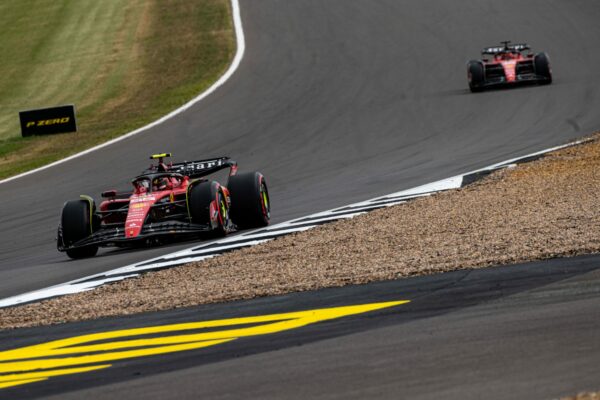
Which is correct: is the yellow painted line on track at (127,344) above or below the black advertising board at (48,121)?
below

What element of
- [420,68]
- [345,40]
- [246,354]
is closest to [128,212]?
[246,354]

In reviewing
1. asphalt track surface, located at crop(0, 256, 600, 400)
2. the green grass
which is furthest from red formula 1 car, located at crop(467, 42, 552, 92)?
asphalt track surface, located at crop(0, 256, 600, 400)

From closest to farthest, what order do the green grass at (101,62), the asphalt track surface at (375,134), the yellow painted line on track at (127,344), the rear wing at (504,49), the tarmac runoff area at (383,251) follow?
the asphalt track surface at (375,134) < the yellow painted line on track at (127,344) < the tarmac runoff area at (383,251) < the green grass at (101,62) < the rear wing at (504,49)

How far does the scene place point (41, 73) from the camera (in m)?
38.9

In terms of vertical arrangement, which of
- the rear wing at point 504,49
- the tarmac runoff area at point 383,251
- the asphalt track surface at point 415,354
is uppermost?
the rear wing at point 504,49

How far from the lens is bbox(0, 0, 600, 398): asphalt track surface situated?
6840mm

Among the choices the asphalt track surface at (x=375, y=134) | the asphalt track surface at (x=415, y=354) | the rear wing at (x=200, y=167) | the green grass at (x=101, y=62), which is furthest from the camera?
the green grass at (x=101, y=62)

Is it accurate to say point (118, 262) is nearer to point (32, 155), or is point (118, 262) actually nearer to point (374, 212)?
point (374, 212)

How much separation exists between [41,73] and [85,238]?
24.3 m

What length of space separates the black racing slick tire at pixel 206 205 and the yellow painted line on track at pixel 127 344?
6378mm

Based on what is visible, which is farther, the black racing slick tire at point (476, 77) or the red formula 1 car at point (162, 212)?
the black racing slick tire at point (476, 77)

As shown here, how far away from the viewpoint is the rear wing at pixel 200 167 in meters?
16.9

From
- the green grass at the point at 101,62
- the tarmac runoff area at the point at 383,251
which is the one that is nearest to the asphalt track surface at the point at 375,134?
Result: the tarmac runoff area at the point at 383,251

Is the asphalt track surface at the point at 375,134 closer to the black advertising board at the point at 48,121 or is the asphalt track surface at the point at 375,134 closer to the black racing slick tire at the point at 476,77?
the black racing slick tire at the point at 476,77
